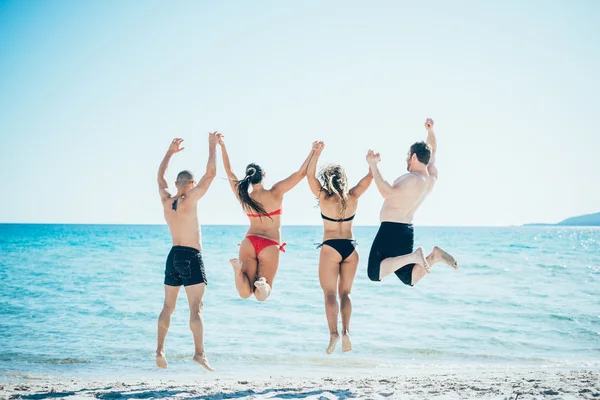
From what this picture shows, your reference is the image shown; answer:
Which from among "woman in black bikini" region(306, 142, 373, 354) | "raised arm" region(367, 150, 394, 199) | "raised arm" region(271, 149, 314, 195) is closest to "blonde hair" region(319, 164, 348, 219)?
"woman in black bikini" region(306, 142, 373, 354)

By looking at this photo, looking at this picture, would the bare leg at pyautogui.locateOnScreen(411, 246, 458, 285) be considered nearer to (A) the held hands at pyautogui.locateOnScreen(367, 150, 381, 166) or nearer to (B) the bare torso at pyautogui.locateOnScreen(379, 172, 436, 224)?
(B) the bare torso at pyautogui.locateOnScreen(379, 172, 436, 224)

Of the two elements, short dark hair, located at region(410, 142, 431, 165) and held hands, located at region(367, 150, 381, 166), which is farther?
short dark hair, located at region(410, 142, 431, 165)

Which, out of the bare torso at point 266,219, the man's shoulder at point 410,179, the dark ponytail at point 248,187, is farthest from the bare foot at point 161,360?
the man's shoulder at point 410,179

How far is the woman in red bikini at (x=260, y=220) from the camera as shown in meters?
6.61

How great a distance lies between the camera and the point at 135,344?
36.8 feet

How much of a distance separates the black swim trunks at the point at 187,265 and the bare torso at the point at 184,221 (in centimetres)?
8

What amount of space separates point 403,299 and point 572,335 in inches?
210

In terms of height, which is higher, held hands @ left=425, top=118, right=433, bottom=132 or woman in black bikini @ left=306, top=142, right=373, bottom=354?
held hands @ left=425, top=118, right=433, bottom=132

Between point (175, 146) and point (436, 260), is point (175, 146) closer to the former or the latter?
point (175, 146)

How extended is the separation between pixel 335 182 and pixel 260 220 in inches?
41.2

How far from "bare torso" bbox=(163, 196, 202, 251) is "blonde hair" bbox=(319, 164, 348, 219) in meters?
1.55

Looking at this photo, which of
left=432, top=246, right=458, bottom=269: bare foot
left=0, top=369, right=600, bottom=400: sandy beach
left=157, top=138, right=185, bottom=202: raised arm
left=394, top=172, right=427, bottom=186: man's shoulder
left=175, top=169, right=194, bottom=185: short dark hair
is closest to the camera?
left=432, top=246, right=458, bottom=269: bare foot

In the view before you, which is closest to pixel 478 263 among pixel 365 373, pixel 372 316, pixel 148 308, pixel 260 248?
pixel 372 316

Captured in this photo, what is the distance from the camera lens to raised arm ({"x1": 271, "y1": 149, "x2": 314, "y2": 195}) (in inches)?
260
